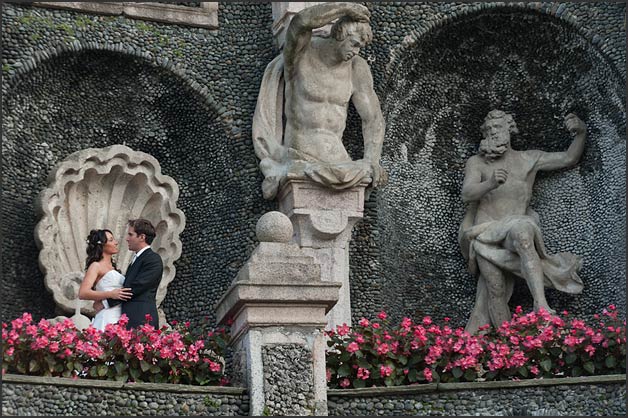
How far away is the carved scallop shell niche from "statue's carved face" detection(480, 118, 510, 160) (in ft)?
12.0

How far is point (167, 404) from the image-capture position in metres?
14.8

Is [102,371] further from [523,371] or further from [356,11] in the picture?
[356,11]

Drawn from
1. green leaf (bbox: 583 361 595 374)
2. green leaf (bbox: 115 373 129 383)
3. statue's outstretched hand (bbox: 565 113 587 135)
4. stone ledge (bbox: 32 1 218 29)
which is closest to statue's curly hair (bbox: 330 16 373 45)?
stone ledge (bbox: 32 1 218 29)

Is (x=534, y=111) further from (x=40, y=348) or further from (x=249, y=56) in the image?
(x=40, y=348)

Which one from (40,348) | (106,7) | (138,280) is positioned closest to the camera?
(40,348)

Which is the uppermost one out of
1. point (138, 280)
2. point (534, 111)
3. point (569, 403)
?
point (534, 111)

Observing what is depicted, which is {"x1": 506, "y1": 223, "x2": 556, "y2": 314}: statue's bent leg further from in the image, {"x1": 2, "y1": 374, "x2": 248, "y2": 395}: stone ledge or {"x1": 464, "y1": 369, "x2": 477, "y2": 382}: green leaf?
{"x1": 2, "y1": 374, "x2": 248, "y2": 395}: stone ledge

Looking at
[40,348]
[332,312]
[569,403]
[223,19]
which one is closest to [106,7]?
[223,19]

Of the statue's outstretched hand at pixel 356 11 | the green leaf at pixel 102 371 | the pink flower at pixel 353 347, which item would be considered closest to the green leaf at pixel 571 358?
the pink flower at pixel 353 347

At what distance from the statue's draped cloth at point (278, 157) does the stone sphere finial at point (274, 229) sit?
10.0 feet

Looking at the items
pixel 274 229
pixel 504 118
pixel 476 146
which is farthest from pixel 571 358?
pixel 476 146

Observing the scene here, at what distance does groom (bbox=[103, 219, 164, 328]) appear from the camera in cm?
1568

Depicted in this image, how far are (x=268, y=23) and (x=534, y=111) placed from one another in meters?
3.39

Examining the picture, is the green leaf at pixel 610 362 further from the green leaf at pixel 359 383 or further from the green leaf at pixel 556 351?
the green leaf at pixel 359 383
